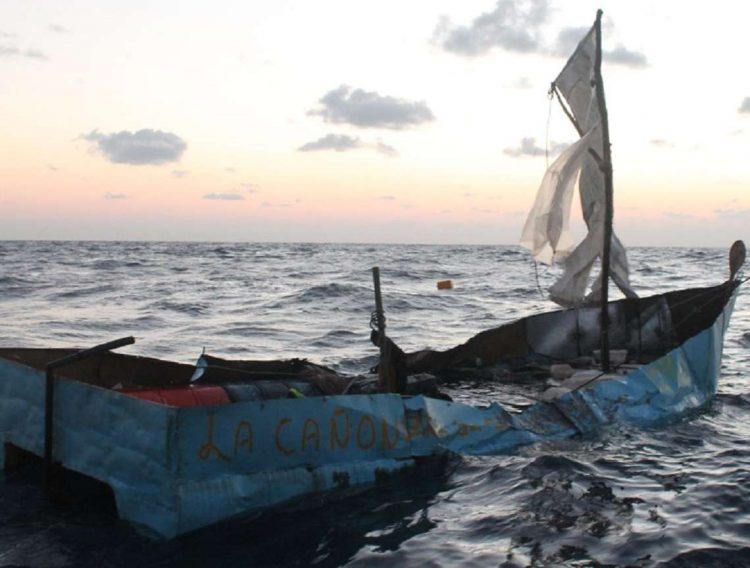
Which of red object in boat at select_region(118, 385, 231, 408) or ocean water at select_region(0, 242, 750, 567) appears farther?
red object in boat at select_region(118, 385, 231, 408)

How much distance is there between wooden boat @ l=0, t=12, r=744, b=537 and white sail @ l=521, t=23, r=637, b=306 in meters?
0.09

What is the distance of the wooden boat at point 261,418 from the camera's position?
21.3 ft

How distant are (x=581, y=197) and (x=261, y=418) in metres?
7.18

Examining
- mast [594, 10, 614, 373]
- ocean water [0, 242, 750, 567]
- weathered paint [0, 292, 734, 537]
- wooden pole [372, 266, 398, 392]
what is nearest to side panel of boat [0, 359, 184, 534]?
weathered paint [0, 292, 734, 537]

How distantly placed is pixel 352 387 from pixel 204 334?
13.4m

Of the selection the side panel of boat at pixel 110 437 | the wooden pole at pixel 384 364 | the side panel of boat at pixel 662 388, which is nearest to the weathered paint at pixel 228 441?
the side panel of boat at pixel 110 437

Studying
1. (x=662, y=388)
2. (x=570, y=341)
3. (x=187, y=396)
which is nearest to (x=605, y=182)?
(x=662, y=388)

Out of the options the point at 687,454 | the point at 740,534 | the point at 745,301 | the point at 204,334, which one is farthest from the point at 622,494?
the point at 745,301

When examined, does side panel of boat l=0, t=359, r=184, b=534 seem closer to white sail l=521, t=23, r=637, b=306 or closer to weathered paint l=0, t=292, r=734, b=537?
weathered paint l=0, t=292, r=734, b=537

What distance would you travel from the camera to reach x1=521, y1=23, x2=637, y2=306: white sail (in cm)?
1112

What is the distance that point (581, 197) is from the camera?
39.0 feet

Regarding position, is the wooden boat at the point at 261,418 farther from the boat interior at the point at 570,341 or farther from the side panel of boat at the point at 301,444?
the boat interior at the point at 570,341

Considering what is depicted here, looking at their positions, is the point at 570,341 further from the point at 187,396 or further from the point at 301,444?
the point at 187,396

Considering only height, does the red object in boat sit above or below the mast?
below
